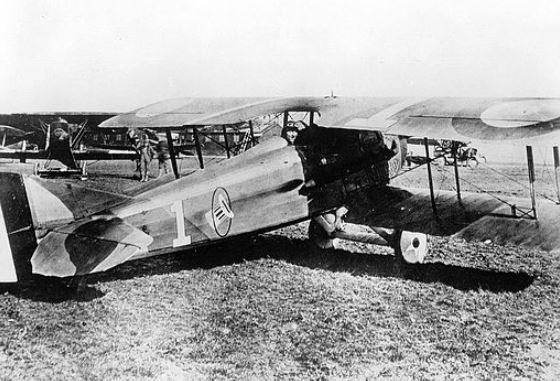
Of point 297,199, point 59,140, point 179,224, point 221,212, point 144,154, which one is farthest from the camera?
point 59,140

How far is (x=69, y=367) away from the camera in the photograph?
3232 mm

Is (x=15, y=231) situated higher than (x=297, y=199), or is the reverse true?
(x=15, y=231)

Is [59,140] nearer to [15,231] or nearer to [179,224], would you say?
[179,224]

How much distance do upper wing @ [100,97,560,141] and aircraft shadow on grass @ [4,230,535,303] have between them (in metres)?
1.59

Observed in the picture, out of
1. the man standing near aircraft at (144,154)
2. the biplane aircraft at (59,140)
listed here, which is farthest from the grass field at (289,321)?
the biplane aircraft at (59,140)

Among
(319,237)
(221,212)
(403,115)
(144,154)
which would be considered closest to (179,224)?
(221,212)

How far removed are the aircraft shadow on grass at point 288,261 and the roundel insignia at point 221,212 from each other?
2.54 ft

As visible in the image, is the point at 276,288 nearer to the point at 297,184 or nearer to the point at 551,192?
the point at 297,184

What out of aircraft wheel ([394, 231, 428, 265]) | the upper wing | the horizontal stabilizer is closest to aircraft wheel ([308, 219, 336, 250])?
aircraft wheel ([394, 231, 428, 265])

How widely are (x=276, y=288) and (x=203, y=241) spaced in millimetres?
881

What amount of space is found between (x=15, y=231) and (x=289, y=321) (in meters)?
2.39

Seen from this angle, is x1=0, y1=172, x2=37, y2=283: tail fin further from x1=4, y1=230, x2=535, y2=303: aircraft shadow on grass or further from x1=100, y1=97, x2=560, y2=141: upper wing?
x1=100, y1=97, x2=560, y2=141: upper wing

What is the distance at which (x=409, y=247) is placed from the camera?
5.80 m

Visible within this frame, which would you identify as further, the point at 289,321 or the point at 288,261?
the point at 288,261
